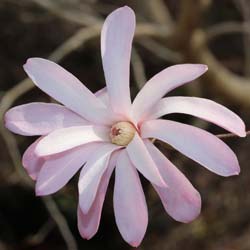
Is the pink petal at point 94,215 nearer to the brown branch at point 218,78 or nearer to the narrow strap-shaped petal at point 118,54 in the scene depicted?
the narrow strap-shaped petal at point 118,54

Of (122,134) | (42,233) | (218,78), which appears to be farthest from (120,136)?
(42,233)

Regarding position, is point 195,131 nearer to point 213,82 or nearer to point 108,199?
point 213,82

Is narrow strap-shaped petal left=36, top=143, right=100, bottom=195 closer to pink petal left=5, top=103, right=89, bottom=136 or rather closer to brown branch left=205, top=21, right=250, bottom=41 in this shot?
pink petal left=5, top=103, right=89, bottom=136

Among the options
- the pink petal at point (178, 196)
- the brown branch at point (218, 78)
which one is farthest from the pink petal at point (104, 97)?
the brown branch at point (218, 78)

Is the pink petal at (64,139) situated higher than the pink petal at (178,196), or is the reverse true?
the pink petal at (64,139)

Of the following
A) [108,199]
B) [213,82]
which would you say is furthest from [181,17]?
[108,199]

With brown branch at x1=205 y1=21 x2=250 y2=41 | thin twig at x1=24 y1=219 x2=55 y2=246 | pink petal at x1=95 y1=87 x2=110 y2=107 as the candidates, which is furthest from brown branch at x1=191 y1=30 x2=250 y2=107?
pink petal at x1=95 y1=87 x2=110 y2=107

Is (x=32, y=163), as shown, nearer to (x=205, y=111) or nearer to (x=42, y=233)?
(x=205, y=111)
